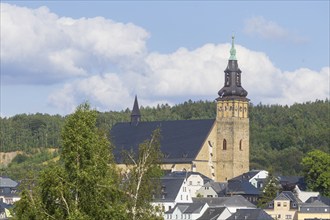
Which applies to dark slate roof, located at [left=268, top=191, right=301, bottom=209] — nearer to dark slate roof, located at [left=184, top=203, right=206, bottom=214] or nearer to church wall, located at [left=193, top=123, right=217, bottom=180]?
dark slate roof, located at [left=184, top=203, right=206, bottom=214]

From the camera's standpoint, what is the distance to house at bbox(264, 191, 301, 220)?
103750 millimetres

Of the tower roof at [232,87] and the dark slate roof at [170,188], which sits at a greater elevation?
the tower roof at [232,87]

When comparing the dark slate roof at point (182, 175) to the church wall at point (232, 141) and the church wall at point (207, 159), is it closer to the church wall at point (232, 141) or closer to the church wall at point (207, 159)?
the church wall at point (207, 159)

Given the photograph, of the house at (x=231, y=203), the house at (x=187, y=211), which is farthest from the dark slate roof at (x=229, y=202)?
the house at (x=187, y=211)

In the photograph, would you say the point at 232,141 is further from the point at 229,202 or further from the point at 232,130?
the point at 229,202

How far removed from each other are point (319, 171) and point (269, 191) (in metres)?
6.12

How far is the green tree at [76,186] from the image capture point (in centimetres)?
3944

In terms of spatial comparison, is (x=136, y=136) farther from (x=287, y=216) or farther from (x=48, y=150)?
(x=48, y=150)

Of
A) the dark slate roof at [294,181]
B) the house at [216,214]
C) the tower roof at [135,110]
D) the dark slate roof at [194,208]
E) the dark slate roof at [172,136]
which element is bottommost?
the house at [216,214]

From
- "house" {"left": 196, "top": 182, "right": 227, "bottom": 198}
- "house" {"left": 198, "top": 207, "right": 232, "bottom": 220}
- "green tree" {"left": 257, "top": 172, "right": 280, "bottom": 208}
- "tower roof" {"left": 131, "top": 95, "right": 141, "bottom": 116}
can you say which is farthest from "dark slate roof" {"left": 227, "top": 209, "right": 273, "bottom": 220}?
"tower roof" {"left": 131, "top": 95, "right": 141, "bottom": 116}

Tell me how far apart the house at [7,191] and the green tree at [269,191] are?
2317 cm

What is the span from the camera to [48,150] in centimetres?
18425

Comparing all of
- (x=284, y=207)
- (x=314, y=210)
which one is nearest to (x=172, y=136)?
(x=284, y=207)

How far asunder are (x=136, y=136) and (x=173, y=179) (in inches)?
916
